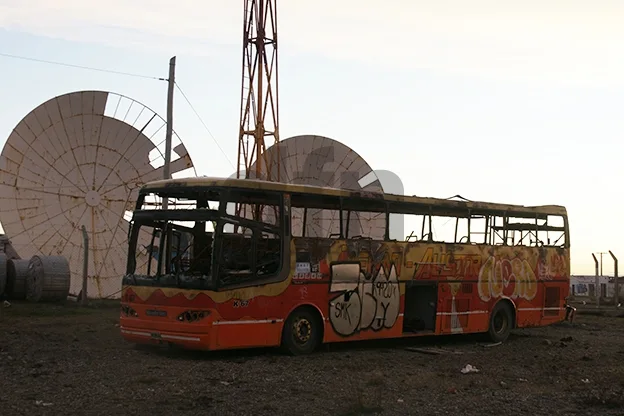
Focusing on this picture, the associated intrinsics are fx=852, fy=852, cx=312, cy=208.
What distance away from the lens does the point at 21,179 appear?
99.3ft

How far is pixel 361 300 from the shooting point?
18.2 m

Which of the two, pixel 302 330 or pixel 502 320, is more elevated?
pixel 502 320

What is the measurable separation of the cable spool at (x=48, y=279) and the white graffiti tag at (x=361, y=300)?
12.5 metres

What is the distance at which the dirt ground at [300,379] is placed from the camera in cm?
1077

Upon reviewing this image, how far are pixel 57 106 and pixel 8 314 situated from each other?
973 cm

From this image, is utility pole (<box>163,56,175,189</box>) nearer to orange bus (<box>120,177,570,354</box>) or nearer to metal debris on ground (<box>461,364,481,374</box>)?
orange bus (<box>120,177,570,354</box>)

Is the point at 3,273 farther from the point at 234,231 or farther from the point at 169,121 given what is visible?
the point at 234,231

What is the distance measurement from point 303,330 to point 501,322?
282 inches

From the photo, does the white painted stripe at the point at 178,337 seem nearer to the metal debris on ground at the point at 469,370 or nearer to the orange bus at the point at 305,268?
the orange bus at the point at 305,268

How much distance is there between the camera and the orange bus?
15312 mm

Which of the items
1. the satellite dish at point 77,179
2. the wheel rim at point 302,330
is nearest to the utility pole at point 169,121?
the satellite dish at point 77,179

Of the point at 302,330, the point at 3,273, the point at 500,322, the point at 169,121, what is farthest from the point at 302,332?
the point at 169,121

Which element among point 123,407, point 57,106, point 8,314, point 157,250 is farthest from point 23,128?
point 123,407

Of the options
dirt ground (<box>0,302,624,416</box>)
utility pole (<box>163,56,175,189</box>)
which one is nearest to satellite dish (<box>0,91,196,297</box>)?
utility pole (<box>163,56,175,189</box>)
